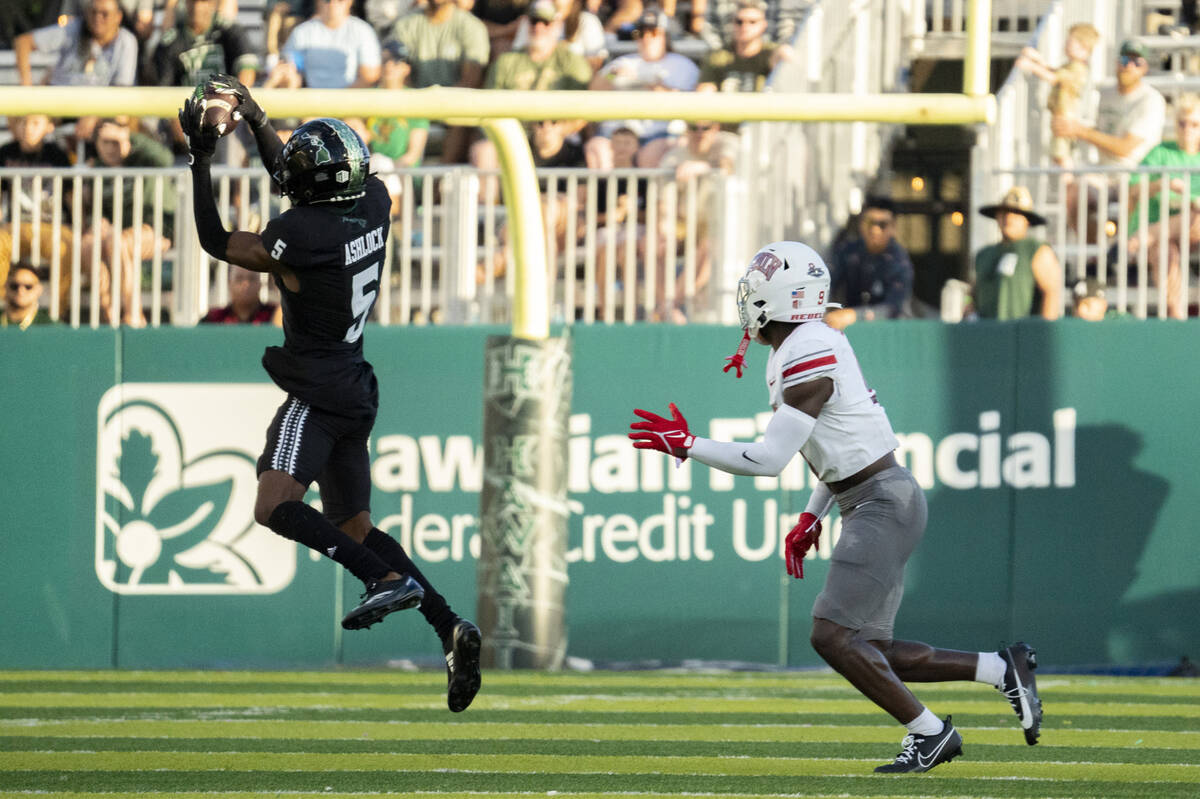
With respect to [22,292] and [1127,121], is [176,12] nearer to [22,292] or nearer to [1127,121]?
[22,292]

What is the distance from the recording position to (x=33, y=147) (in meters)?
12.7

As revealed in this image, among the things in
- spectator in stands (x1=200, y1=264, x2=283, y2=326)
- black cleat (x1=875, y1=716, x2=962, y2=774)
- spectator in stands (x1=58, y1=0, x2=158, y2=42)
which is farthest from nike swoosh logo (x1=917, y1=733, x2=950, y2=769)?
spectator in stands (x1=58, y1=0, x2=158, y2=42)

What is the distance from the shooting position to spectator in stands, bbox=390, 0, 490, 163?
44.4ft

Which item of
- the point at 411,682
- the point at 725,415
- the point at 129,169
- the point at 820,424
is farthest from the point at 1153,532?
the point at 129,169

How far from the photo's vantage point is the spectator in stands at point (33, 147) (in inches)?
495

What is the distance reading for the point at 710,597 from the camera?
35.0ft

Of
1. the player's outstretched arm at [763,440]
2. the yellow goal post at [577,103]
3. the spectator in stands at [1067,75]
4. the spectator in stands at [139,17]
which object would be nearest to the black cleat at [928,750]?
the player's outstretched arm at [763,440]

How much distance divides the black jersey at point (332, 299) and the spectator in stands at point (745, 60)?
7.00 m

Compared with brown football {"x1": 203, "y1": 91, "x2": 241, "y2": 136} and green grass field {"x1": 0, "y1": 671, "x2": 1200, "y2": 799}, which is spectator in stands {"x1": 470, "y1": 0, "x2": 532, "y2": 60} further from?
brown football {"x1": 203, "y1": 91, "x2": 241, "y2": 136}

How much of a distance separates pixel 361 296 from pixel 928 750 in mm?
2545

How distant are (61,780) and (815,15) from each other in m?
8.77

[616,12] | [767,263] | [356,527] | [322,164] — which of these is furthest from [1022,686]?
[616,12]

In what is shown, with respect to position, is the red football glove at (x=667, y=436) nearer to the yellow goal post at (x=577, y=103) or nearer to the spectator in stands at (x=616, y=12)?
the yellow goal post at (x=577, y=103)

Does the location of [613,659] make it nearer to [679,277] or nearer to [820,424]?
[679,277]
